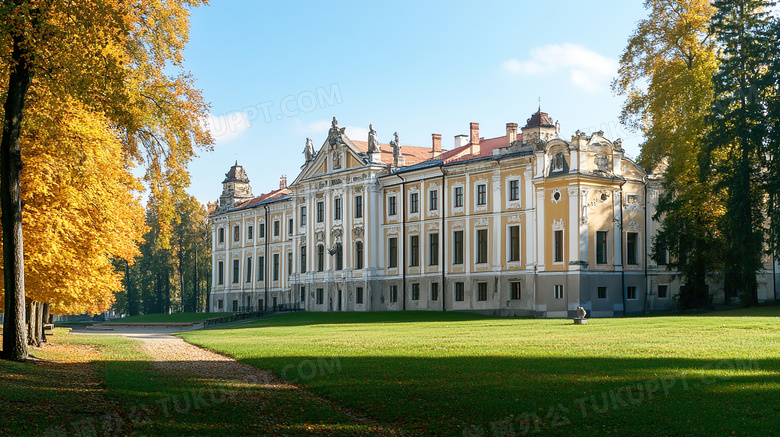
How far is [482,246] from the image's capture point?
56031mm

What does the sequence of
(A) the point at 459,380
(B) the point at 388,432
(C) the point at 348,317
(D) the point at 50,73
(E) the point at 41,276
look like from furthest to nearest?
(C) the point at 348,317 → (E) the point at 41,276 → (D) the point at 50,73 → (A) the point at 459,380 → (B) the point at 388,432

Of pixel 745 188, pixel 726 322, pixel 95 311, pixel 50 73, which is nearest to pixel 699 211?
pixel 745 188

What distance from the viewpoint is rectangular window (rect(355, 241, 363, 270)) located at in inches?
2542

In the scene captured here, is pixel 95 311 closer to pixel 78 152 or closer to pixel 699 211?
pixel 78 152

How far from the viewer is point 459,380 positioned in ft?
51.3

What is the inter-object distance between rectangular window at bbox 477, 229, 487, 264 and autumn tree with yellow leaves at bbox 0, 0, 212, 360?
107ft

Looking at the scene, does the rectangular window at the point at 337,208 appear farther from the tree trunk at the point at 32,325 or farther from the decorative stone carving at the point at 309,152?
the tree trunk at the point at 32,325

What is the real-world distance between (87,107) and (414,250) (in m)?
42.9

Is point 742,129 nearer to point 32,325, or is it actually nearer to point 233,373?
point 233,373

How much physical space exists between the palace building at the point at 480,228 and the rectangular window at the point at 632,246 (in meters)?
0.07

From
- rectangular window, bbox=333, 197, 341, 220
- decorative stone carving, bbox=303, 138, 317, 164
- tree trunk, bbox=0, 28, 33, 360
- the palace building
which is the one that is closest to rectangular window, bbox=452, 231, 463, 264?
the palace building

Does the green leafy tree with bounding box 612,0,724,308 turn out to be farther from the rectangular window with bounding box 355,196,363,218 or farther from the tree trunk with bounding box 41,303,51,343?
Answer: the tree trunk with bounding box 41,303,51,343

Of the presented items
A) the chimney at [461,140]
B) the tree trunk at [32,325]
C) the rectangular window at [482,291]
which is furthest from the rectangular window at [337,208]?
the tree trunk at [32,325]

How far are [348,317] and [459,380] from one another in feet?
131
